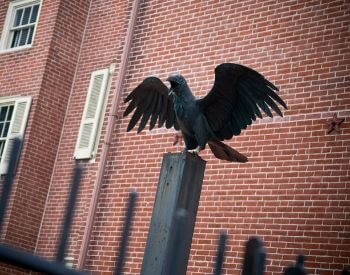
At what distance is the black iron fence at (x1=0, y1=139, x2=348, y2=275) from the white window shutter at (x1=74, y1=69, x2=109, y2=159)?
10.4 m

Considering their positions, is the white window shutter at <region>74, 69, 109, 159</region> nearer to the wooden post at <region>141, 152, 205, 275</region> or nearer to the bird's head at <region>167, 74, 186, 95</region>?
the bird's head at <region>167, 74, 186, 95</region>

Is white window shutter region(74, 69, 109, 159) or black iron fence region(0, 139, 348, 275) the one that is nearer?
black iron fence region(0, 139, 348, 275)

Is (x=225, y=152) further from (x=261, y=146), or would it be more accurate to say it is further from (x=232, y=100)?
(x=261, y=146)

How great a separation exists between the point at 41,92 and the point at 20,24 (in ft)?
7.76

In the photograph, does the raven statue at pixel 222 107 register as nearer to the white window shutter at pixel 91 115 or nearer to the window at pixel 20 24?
the white window shutter at pixel 91 115

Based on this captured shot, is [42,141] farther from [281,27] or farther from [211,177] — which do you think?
[281,27]

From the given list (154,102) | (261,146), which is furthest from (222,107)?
(261,146)

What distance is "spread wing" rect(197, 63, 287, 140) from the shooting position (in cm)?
550

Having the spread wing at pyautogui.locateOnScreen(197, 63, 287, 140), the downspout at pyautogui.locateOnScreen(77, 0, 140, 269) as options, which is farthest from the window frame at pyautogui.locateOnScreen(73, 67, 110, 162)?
the spread wing at pyautogui.locateOnScreen(197, 63, 287, 140)

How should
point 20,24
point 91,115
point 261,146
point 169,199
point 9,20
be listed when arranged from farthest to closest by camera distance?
point 9,20
point 20,24
point 91,115
point 261,146
point 169,199

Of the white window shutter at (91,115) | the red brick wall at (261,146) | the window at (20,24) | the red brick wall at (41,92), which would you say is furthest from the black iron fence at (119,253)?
the window at (20,24)

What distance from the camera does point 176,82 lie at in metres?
5.18

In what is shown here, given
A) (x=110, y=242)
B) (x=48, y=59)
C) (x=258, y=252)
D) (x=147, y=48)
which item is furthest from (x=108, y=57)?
(x=258, y=252)

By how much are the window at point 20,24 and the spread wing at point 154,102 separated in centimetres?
905
